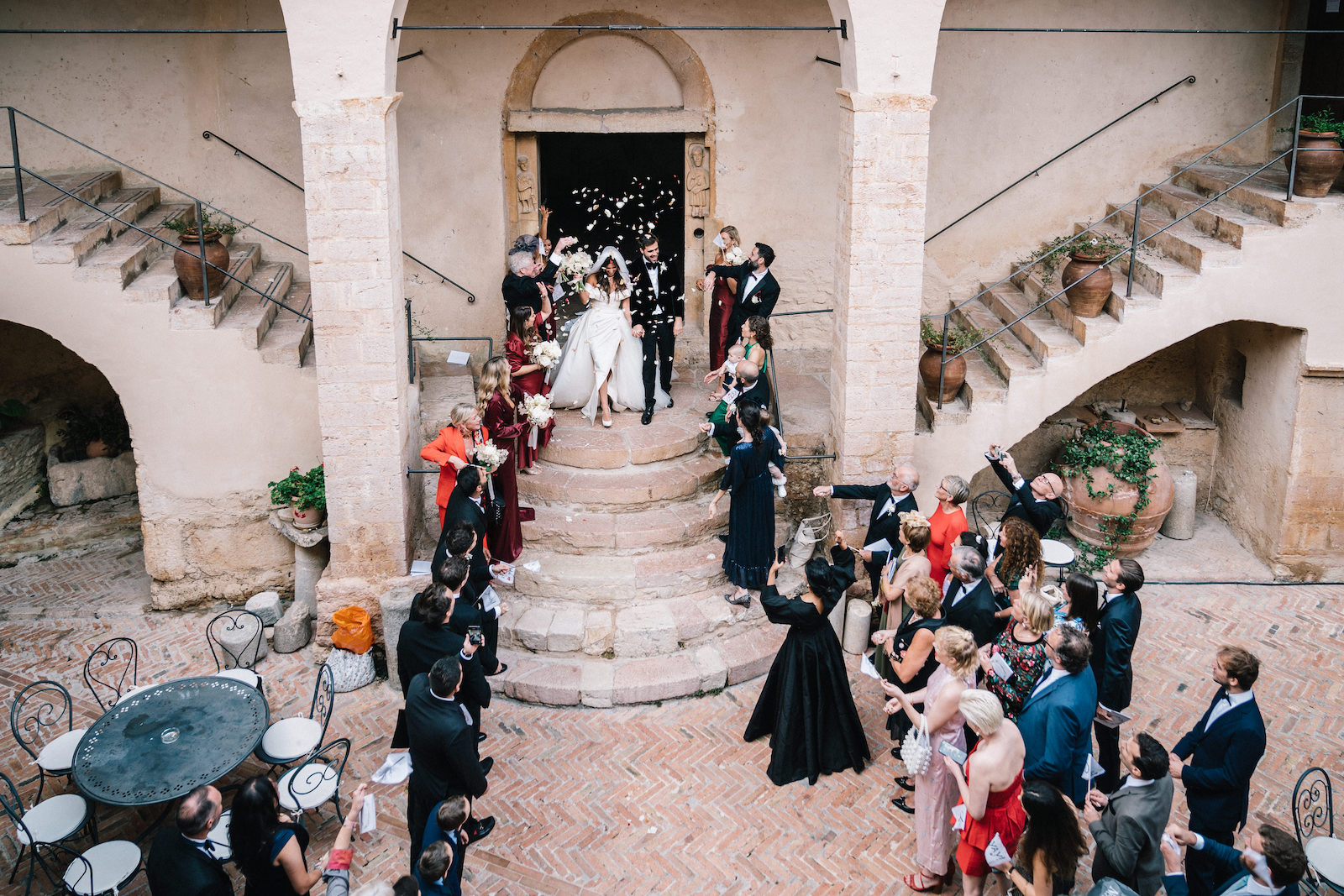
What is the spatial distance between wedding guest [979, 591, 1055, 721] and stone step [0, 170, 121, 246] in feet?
26.2

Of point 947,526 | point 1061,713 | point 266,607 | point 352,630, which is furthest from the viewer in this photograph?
point 266,607

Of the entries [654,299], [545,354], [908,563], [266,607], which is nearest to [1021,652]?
[908,563]

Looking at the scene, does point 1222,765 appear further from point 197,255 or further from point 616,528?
point 197,255

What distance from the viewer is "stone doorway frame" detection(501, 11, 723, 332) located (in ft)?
37.3

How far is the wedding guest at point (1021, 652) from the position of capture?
650 centimetres

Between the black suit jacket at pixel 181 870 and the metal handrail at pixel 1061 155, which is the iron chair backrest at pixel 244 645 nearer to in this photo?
the black suit jacket at pixel 181 870

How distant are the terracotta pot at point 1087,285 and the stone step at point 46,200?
862 cm

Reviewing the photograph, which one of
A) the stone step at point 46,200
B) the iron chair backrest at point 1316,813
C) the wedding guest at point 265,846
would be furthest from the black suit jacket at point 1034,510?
the stone step at point 46,200

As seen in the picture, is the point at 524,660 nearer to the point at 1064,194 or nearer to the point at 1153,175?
the point at 1064,194

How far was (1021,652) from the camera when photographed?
6660mm

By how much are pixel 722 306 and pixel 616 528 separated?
8.61ft

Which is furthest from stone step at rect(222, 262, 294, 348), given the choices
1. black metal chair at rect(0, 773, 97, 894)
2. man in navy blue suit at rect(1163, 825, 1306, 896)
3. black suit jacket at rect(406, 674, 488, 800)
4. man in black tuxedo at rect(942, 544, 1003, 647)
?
man in navy blue suit at rect(1163, 825, 1306, 896)

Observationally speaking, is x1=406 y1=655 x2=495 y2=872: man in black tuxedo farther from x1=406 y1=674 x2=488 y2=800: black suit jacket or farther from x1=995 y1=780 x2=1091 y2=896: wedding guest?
x1=995 y1=780 x2=1091 y2=896: wedding guest

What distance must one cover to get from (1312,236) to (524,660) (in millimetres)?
7645
